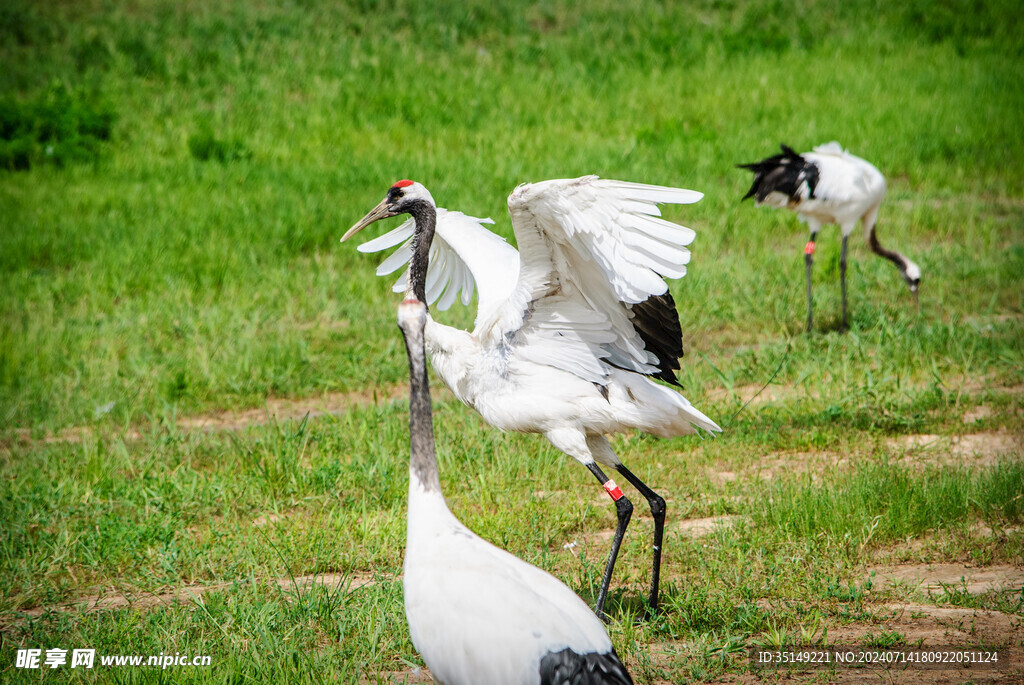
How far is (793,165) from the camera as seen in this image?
7570mm

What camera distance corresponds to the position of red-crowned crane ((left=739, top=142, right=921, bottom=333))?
297 inches

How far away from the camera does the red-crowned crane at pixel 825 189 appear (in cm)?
755

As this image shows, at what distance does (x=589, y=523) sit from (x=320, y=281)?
4.01 m

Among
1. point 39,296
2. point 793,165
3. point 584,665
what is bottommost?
point 39,296

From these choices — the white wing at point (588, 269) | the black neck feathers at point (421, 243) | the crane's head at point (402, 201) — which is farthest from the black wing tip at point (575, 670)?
the crane's head at point (402, 201)

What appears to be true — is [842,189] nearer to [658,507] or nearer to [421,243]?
[658,507]

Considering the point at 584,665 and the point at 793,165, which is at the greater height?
the point at 793,165

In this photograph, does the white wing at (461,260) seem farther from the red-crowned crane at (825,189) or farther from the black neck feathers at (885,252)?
the black neck feathers at (885,252)

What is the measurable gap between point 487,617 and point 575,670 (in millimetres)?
296

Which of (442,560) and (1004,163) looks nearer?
(442,560)

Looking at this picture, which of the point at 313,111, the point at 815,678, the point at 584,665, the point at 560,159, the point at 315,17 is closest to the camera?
the point at 584,665

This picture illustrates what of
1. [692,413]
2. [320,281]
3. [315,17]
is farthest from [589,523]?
[315,17]

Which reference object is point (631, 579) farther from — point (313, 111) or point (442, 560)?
point (313, 111)

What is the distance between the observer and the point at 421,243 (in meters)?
3.77
